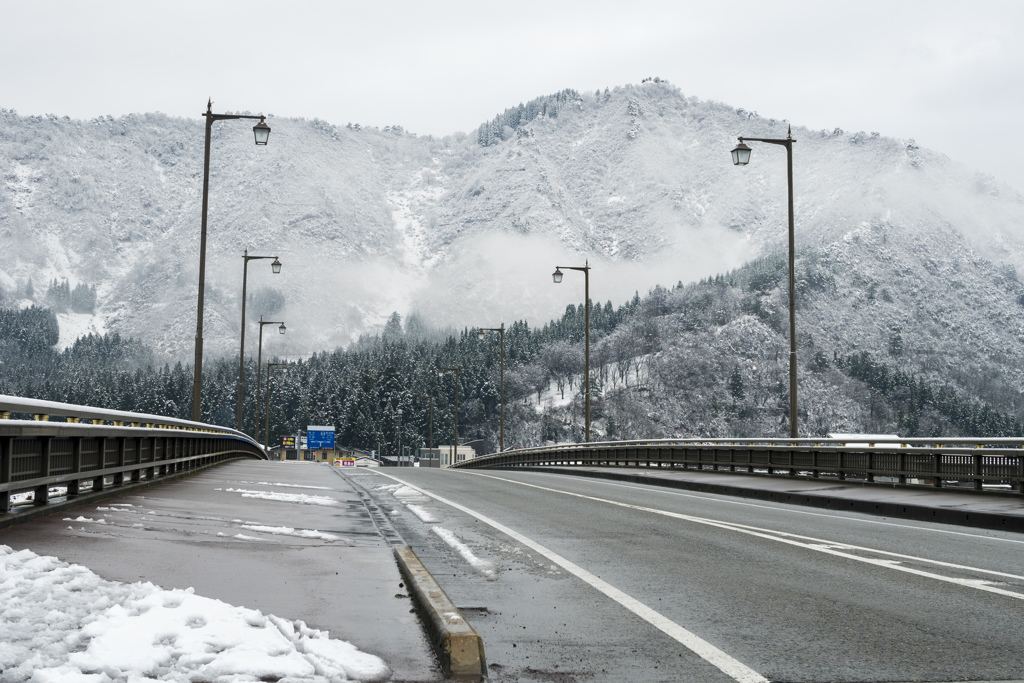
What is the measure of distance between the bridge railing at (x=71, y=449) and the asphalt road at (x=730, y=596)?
382 cm

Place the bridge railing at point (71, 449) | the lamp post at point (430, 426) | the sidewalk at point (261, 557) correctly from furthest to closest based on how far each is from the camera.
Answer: the lamp post at point (430, 426) < the bridge railing at point (71, 449) < the sidewalk at point (261, 557)

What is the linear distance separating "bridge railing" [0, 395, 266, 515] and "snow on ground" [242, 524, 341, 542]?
2108 millimetres

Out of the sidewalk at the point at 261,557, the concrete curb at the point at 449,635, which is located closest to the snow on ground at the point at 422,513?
the sidewalk at the point at 261,557

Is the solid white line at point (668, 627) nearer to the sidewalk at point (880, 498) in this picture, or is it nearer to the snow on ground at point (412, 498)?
the snow on ground at point (412, 498)

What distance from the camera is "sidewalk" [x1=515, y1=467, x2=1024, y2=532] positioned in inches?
585

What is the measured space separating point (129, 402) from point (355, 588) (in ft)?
649

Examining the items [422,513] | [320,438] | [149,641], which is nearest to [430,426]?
[320,438]

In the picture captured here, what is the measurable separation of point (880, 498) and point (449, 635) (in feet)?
46.4

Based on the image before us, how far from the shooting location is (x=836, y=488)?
21.0 meters

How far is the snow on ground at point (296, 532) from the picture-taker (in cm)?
1060

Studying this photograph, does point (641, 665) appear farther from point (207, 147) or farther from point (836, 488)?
point (207, 147)

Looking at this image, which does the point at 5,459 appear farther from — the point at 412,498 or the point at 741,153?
the point at 741,153

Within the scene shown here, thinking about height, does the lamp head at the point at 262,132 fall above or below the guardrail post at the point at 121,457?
above

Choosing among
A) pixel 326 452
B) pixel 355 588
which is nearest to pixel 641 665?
pixel 355 588
